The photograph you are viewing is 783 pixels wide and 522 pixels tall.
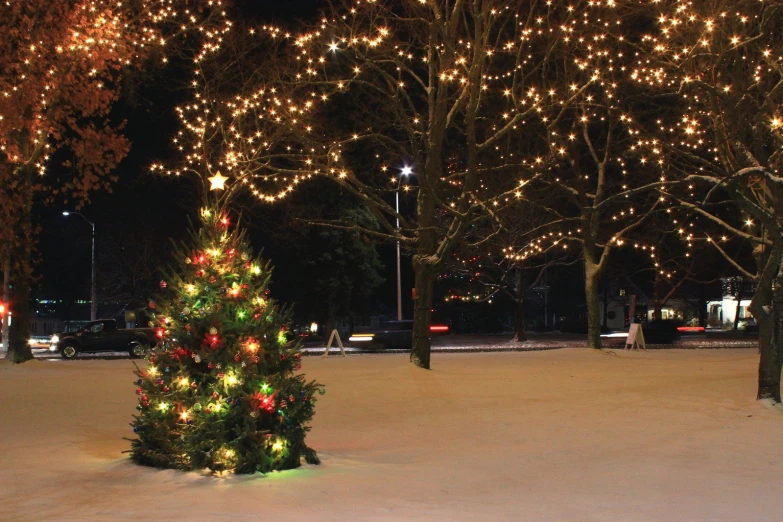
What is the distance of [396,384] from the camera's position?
683 inches

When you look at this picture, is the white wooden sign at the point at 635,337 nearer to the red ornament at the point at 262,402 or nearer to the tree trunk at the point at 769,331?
the tree trunk at the point at 769,331

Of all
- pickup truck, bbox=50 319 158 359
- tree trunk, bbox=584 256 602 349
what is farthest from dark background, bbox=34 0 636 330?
tree trunk, bbox=584 256 602 349

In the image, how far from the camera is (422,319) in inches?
818

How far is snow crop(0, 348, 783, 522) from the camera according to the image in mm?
7637

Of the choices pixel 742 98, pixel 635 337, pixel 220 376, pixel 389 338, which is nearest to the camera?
pixel 220 376

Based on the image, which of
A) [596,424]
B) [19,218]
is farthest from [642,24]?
[19,218]

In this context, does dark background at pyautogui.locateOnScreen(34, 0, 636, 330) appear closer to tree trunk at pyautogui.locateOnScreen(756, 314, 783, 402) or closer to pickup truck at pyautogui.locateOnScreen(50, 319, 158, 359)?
pickup truck at pyautogui.locateOnScreen(50, 319, 158, 359)

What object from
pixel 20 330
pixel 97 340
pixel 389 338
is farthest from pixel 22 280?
pixel 389 338

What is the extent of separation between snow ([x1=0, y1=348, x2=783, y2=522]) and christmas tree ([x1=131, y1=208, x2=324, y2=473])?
25 centimetres

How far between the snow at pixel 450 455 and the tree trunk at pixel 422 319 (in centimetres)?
124

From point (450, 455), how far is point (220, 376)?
3.23m

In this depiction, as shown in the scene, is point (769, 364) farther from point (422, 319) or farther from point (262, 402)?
point (262, 402)

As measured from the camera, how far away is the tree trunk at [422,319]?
2055 cm

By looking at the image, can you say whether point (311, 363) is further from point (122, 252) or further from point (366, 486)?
point (122, 252)
